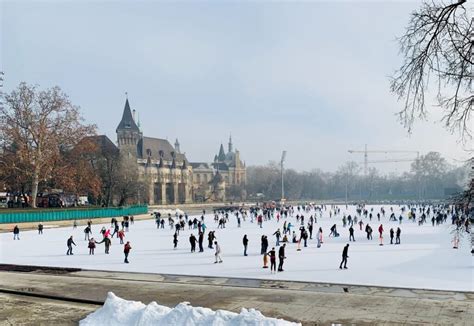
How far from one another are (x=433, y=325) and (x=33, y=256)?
19266 millimetres

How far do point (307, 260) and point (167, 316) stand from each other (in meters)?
11.7

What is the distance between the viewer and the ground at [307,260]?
16234 millimetres

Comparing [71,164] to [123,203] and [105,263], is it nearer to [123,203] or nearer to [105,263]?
[123,203]

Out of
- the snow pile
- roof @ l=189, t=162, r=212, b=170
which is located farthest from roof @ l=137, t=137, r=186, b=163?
the snow pile

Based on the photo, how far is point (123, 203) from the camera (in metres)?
67.1

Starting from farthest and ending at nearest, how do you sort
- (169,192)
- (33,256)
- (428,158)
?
(428,158) < (169,192) < (33,256)

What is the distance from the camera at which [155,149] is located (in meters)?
112

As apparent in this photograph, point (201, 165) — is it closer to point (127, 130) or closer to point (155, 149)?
point (155, 149)

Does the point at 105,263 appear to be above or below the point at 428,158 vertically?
below

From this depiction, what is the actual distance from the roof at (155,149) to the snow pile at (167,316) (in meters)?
98.8

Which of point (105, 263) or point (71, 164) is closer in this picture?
point (105, 263)

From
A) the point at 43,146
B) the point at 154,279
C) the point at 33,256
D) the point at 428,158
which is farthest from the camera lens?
the point at 428,158

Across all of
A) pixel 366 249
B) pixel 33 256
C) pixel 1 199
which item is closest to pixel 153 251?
pixel 33 256

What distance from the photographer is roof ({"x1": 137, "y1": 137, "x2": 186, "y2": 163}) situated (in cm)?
10806
